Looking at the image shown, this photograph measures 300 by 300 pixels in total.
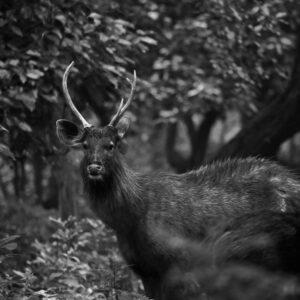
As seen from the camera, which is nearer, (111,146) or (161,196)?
(111,146)

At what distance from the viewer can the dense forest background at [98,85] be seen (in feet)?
30.2

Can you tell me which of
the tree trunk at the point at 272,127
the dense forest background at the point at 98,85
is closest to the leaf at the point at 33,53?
the dense forest background at the point at 98,85

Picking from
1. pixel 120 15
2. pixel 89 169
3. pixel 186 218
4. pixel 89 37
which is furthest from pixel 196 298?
pixel 120 15

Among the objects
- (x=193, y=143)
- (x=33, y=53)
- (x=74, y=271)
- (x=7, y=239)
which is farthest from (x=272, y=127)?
(x=193, y=143)

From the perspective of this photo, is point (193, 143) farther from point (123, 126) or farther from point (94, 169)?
point (94, 169)

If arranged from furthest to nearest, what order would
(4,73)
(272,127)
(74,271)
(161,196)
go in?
(272,127)
(74,271)
(161,196)
(4,73)

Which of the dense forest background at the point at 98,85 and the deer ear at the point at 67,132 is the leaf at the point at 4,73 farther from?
the deer ear at the point at 67,132

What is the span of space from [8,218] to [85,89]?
12.8ft

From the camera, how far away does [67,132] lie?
9.20 m

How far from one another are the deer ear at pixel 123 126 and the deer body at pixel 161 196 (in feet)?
0.04

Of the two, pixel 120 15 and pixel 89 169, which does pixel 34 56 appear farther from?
pixel 120 15

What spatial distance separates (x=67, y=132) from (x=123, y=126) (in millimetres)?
766

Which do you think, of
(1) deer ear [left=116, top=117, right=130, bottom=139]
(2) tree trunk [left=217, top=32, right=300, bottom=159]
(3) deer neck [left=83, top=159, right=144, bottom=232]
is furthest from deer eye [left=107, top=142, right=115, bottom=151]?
(2) tree trunk [left=217, top=32, right=300, bottom=159]

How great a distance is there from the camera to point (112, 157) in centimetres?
869
